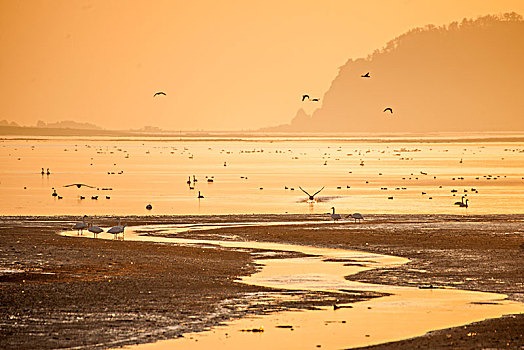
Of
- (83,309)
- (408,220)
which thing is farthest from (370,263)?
(408,220)

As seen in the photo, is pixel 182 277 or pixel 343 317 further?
pixel 182 277

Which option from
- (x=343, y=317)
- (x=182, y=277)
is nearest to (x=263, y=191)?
(x=182, y=277)

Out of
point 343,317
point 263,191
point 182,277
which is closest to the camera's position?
point 343,317

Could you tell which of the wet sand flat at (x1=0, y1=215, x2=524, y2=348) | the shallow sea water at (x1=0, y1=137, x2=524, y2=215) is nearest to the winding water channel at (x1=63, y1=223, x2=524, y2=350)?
the wet sand flat at (x1=0, y1=215, x2=524, y2=348)

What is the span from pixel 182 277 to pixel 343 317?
7153mm

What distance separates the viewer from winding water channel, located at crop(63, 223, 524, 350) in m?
19.8

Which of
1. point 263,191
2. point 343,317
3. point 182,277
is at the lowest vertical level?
point 343,317

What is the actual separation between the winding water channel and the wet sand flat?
0.70 metres

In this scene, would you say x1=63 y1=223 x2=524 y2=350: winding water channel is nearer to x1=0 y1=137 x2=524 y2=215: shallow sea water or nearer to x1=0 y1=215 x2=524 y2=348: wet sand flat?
x1=0 y1=215 x2=524 y2=348: wet sand flat

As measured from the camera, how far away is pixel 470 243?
1428 inches

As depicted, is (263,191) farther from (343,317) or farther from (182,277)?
(343,317)

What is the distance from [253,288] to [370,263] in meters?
6.65

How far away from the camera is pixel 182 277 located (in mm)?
27859

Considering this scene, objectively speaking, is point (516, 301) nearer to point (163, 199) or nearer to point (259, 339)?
point (259, 339)
